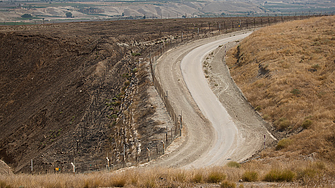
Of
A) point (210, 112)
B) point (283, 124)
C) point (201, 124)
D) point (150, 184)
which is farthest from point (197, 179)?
point (210, 112)

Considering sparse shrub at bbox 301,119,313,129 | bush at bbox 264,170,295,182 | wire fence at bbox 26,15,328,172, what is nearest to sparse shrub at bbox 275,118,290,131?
sparse shrub at bbox 301,119,313,129

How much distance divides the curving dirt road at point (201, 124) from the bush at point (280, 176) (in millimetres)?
6626

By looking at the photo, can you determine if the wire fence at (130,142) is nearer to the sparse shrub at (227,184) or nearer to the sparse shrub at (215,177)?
the sparse shrub at (215,177)

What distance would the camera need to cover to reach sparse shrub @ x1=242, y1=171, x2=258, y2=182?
13766 millimetres

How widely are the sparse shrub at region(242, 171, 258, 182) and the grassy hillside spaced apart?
232 inches

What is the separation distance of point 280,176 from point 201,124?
13836mm

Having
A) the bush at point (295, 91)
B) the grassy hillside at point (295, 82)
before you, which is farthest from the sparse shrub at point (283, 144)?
the bush at point (295, 91)

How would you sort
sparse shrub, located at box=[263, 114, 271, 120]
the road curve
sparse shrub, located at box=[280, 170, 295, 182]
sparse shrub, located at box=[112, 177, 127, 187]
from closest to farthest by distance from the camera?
1. sparse shrub, located at box=[112, 177, 127, 187]
2. sparse shrub, located at box=[280, 170, 295, 182]
3. the road curve
4. sparse shrub, located at box=[263, 114, 271, 120]

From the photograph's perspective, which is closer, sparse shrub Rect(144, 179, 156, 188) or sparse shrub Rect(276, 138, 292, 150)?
sparse shrub Rect(144, 179, 156, 188)

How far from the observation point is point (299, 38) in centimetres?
4281

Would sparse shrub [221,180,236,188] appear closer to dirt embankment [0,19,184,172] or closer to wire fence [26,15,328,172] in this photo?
wire fence [26,15,328,172]

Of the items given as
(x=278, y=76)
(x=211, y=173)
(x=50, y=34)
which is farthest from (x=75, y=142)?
(x=50, y=34)

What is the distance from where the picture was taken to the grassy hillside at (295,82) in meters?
20.2

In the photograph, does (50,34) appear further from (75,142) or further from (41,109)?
(75,142)
